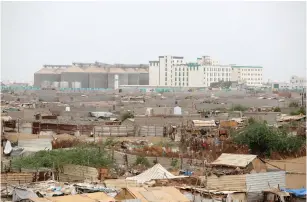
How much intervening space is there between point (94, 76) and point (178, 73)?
742 cm

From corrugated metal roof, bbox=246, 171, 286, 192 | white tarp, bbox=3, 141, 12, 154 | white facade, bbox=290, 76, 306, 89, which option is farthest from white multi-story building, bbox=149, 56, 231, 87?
corrugated metal roof, bbox=246, 171, 286, 192

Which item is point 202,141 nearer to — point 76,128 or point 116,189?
point 76,128

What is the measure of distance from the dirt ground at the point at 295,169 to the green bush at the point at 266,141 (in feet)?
1.10

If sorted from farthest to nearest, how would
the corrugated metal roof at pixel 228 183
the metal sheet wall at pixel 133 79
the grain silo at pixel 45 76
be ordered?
1. the grain silo at pixel 45 76
2. the metal sheet wall at pixel 133 79
3. the corrugated metal roof at pixel 228 183

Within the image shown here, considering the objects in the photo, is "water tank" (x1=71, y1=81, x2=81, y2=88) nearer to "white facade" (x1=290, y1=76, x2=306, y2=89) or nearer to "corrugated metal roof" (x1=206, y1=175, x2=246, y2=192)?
"white facade" (x1=290, y1=76, x2=306, y2=89)

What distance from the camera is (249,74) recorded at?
5947cm

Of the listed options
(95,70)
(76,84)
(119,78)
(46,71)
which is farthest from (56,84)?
(46,71)

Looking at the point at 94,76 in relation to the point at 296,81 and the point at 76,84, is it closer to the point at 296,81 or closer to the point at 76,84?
the point at 76,84

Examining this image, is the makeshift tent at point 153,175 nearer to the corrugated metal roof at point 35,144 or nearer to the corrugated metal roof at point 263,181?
the corrugated metal roof at point 263,181

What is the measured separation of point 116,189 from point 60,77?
47.8 metres

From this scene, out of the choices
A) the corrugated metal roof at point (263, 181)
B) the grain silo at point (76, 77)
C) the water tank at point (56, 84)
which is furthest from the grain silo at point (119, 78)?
the corrugated metal roof at point (263, 181)

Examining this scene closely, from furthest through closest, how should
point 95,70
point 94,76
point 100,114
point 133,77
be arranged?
point 95,70
point 133,77
point 94,76
point 100,114

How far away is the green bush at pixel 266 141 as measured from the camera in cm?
1100

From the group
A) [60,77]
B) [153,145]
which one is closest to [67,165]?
[153,145]
